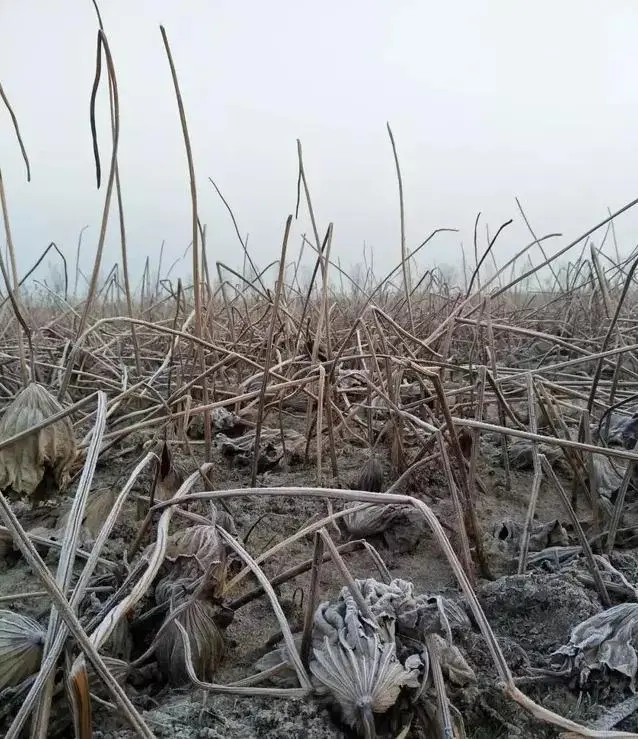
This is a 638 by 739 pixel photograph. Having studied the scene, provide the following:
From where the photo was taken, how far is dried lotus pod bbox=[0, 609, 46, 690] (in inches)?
19.7

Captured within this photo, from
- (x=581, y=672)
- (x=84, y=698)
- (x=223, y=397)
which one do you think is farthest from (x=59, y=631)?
(x=223, y=397)

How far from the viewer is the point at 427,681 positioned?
51 cm

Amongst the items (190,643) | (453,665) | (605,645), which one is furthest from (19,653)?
(605,645)

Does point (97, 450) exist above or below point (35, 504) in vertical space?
above

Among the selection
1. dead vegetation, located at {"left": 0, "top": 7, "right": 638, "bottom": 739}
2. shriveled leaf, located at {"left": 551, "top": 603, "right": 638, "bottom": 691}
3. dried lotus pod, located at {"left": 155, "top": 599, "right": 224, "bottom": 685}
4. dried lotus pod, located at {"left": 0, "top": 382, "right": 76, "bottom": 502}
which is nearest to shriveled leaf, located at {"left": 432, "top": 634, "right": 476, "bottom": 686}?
dead vegetation, located at {"left": 0, "top": 7, "right": 638, "bottom": 739}

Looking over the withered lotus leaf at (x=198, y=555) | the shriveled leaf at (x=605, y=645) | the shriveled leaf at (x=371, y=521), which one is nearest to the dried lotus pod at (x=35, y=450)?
the withered lotus leaf at (x=198, y=555)

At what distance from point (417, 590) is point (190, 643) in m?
0.32

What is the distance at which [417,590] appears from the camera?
761 mm

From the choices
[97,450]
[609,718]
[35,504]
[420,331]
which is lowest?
[609,718]

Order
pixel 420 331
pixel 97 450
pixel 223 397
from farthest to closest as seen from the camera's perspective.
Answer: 1. pixel 420 331
2. pixel 223 397
3. pixel 97 450

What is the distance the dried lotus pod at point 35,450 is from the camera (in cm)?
73

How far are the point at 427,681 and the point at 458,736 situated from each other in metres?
0.05

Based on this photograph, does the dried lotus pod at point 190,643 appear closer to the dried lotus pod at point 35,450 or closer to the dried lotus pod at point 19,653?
the dried lotus pod at point 19,653

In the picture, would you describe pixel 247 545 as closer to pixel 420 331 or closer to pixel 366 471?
pixel 366 471
